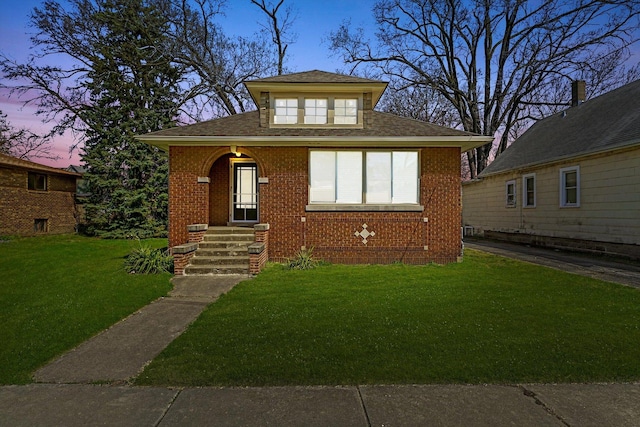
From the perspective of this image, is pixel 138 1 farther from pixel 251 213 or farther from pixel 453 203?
pixel 453 203

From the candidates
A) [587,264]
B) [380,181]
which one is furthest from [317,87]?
[587,264]

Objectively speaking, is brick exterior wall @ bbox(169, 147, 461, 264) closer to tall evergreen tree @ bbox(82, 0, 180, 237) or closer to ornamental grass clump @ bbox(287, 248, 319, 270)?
ornamental grass clump @ bbox(287, 248, 319, 270)

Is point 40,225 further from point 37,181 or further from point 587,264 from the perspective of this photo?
point 587,264

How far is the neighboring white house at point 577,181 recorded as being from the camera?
459 inches

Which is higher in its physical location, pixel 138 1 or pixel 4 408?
pixel 138 1

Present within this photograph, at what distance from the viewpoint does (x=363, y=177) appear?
10672 millimetres

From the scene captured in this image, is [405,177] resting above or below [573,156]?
below

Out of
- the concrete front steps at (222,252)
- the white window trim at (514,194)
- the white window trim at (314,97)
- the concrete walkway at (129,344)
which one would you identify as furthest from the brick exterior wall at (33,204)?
the white window trim at (514,194)

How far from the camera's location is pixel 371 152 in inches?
420

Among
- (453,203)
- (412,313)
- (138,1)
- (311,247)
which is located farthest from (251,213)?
(138,1)

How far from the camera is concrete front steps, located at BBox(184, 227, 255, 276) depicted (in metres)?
9.01

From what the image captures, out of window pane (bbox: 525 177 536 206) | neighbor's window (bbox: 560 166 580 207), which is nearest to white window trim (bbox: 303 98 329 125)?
neighbor's window (bbox: 560 166 580 207)

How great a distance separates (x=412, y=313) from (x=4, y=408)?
16.2ft

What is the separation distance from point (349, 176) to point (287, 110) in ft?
9.96
